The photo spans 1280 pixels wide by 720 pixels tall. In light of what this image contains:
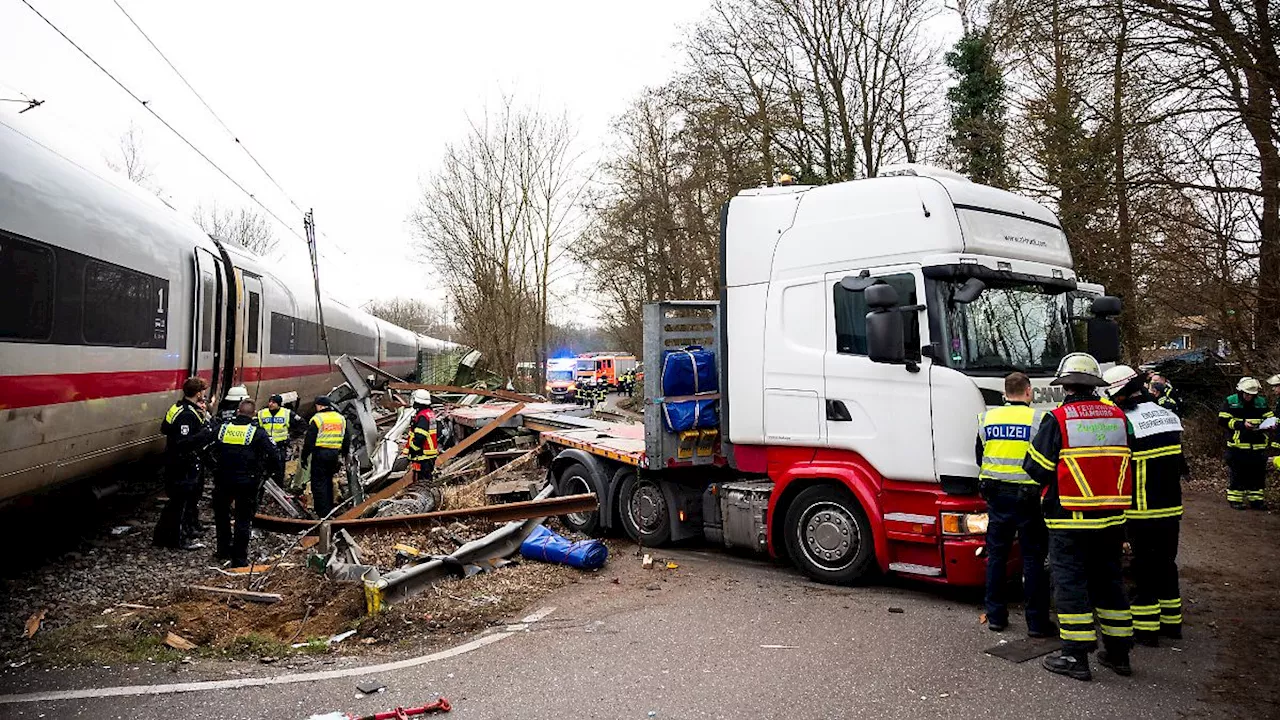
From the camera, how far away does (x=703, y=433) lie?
7547mm

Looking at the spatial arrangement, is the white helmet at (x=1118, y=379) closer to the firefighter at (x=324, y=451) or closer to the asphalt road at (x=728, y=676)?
the asphalt road at (x=728, y=676)

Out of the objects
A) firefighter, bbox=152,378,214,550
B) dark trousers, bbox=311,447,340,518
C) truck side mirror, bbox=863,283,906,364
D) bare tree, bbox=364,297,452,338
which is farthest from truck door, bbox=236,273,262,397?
bare tree, bbox=364,297,452,338

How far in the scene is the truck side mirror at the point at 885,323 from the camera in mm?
5395

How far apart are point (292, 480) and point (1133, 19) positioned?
42.7 feet

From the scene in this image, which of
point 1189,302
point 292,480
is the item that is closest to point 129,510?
point 292,480

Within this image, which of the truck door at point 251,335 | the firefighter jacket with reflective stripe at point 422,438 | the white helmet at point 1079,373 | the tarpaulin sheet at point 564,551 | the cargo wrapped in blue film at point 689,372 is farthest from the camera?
the truck door at point 251,335

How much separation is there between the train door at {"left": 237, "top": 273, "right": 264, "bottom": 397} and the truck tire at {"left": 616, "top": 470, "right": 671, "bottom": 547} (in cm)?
646

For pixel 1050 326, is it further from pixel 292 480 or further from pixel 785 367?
pixel 292 480

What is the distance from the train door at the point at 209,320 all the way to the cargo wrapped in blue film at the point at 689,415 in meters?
5.85

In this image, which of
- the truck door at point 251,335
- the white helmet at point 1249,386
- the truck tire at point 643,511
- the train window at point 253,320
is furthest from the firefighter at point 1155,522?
the train window at point 253,320

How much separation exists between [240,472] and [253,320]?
17.9ft

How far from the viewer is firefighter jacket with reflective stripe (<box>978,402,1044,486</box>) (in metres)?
5.04

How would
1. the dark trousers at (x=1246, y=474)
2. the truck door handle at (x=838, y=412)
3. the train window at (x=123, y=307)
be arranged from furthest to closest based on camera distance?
the dark trousers at (x=1246, y=474), the train window at (x=123, y=307), the truck door handle at (x=838, y=412)

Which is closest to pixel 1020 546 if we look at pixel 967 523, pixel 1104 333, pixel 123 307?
pixel 967 523
